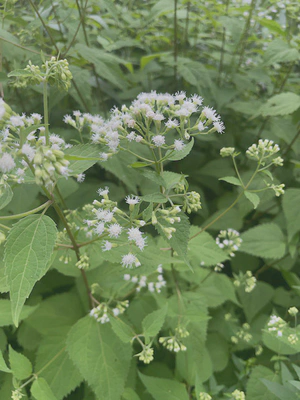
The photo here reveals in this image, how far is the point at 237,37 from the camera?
10.1ft

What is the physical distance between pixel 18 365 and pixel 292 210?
84.3 inches

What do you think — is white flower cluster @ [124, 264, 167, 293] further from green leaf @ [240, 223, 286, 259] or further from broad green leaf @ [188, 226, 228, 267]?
green leaf @ [240, 223, 286, 259]

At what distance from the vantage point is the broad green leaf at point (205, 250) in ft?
6.54

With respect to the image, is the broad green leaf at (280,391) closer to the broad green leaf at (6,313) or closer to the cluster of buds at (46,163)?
the broad green leaf at (6,313)

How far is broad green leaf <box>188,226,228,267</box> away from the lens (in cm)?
199

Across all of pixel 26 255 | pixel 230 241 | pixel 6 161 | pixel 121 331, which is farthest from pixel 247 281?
pixel 6 161

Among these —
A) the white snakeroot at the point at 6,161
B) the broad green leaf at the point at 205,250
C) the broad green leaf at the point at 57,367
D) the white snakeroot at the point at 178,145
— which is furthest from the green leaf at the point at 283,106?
the broad green leaf at the point at 57,367

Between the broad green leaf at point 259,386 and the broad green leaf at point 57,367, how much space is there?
3.20 ft

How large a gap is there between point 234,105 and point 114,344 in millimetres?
2304

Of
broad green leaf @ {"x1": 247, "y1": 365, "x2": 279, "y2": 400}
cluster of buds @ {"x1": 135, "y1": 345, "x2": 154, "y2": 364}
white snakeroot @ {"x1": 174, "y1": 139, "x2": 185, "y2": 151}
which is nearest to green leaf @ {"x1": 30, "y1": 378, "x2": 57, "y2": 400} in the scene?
cluster of buds @ {"x1": 135, "y1": 345, "x2": 154, "y2": 364}

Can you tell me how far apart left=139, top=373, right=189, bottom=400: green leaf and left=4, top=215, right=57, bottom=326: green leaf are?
99 centimetres

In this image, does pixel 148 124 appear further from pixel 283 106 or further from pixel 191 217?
pixel 191 217

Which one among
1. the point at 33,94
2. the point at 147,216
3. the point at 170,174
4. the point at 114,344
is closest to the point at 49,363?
the point at 114,344

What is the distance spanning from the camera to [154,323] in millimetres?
1590
